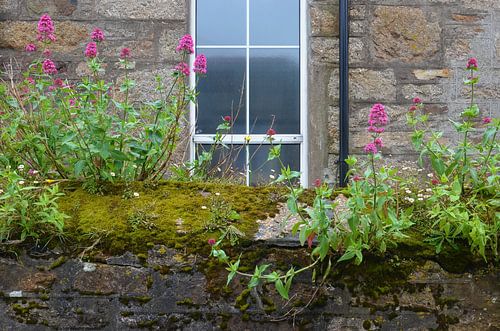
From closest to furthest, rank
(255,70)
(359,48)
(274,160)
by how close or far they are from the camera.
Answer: (359,48), (274,160), (255,70)

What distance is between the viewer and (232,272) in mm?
1764

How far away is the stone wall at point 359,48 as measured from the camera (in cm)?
483

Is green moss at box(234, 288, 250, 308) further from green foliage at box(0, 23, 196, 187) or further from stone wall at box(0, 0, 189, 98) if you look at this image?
stone wall at box(0, 0, 189, 98)

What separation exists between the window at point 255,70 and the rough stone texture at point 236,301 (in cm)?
320

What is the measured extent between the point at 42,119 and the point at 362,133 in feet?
9.34

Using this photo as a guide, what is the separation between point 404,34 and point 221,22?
5.00ft

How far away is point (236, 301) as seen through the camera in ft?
6.22

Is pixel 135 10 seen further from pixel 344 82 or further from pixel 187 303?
pixel 187 303

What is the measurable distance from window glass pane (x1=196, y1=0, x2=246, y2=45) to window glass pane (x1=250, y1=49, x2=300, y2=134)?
0.26 meters

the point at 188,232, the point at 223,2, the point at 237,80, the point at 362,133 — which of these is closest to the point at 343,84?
the point at 362,133

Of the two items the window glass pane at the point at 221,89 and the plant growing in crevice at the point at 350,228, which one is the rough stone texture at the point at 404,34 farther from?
the plant growing in crevice at the point at 350,228

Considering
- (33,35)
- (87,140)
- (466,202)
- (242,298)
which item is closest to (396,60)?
(33,35)

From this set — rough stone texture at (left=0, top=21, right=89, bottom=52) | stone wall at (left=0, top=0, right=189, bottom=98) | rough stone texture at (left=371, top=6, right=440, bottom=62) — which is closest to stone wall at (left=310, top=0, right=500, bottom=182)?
rough stone texture at (left=371, top=6, right=440, bottom=62)

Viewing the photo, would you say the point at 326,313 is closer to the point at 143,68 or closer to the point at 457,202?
the point at 457,202
